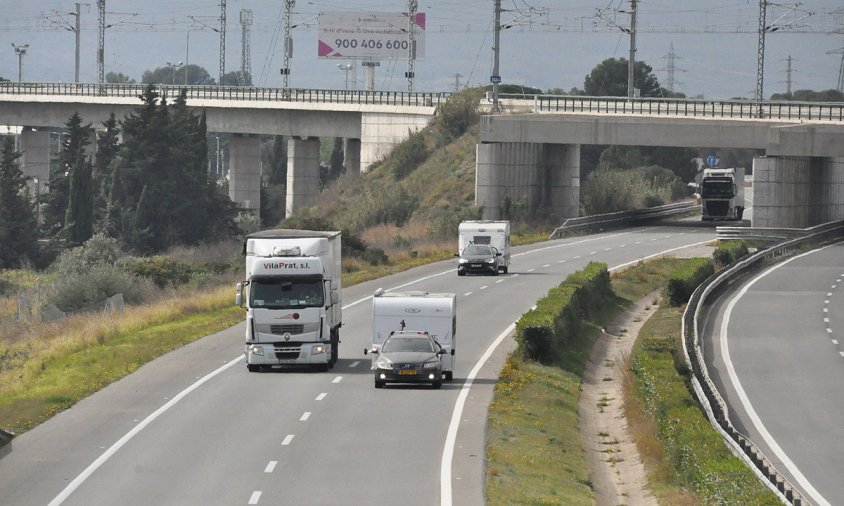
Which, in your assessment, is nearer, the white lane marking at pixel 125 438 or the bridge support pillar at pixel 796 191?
the white lane marking at pixel 125 438

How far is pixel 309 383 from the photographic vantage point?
39281 mm

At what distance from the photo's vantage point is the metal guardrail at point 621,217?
96.1 metres

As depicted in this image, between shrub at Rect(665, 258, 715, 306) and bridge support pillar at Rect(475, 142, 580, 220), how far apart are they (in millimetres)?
29440

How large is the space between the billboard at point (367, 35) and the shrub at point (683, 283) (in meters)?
85.4

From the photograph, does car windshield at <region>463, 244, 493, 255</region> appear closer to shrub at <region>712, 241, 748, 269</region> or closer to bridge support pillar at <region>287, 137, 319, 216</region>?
Result: shrub at <region>712, 241, 748, 269</region>

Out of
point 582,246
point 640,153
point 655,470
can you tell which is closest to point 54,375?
point 655,470

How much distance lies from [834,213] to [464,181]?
2607 centimetres

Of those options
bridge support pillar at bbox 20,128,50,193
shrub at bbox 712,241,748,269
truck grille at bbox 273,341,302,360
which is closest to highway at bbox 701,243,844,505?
shrub at bbox 712,241,748,269

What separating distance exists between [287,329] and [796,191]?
59460mm

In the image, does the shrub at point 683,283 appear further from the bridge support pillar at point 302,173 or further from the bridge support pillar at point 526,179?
the bridge support pillar at point 302,173

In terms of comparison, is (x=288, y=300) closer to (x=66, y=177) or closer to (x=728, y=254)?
(x=728, y=254)

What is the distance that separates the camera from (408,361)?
38.1m

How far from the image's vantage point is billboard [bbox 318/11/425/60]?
14938cm

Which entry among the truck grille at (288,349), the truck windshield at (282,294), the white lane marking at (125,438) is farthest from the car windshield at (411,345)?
the white lane marking at (125,438)
